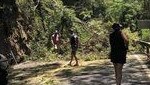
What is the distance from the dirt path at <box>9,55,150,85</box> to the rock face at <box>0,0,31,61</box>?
2.20m

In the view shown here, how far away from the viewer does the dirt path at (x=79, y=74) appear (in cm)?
1645

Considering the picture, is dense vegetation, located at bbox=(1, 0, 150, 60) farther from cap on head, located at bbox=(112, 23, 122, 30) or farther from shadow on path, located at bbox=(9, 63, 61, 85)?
cap on head, located at bbox=(112, 23, 122, 30)

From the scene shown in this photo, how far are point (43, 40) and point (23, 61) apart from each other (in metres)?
3.60

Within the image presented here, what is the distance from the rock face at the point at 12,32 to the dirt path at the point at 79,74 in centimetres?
220

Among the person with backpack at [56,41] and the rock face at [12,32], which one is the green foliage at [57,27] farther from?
the rock face at [12,32]

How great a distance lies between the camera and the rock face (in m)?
26.2

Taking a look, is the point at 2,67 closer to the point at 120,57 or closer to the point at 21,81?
the point at 120,57

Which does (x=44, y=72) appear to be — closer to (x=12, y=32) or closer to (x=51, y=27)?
(x=12, y=32)

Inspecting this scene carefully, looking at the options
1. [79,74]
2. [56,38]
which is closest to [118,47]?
[79,74]

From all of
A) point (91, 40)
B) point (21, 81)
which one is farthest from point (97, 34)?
point (21, 81)

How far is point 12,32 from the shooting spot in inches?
1071

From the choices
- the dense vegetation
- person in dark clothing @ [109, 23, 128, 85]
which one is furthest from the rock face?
person in dark clothing @ [109, 23, 128, 85]

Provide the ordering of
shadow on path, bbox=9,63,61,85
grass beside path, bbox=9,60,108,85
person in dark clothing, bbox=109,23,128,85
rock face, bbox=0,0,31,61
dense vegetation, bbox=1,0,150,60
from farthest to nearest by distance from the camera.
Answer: dense vegetation, bbox=1,0,150,60
rock face, bbox=0,0,31,61
shadow on path, bbox=9,63,61,85
grass beside path, bbox=9,60,108,85
person in dark clothing, bbox=109,23,128,85

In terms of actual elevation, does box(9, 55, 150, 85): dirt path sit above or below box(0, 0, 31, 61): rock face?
below
